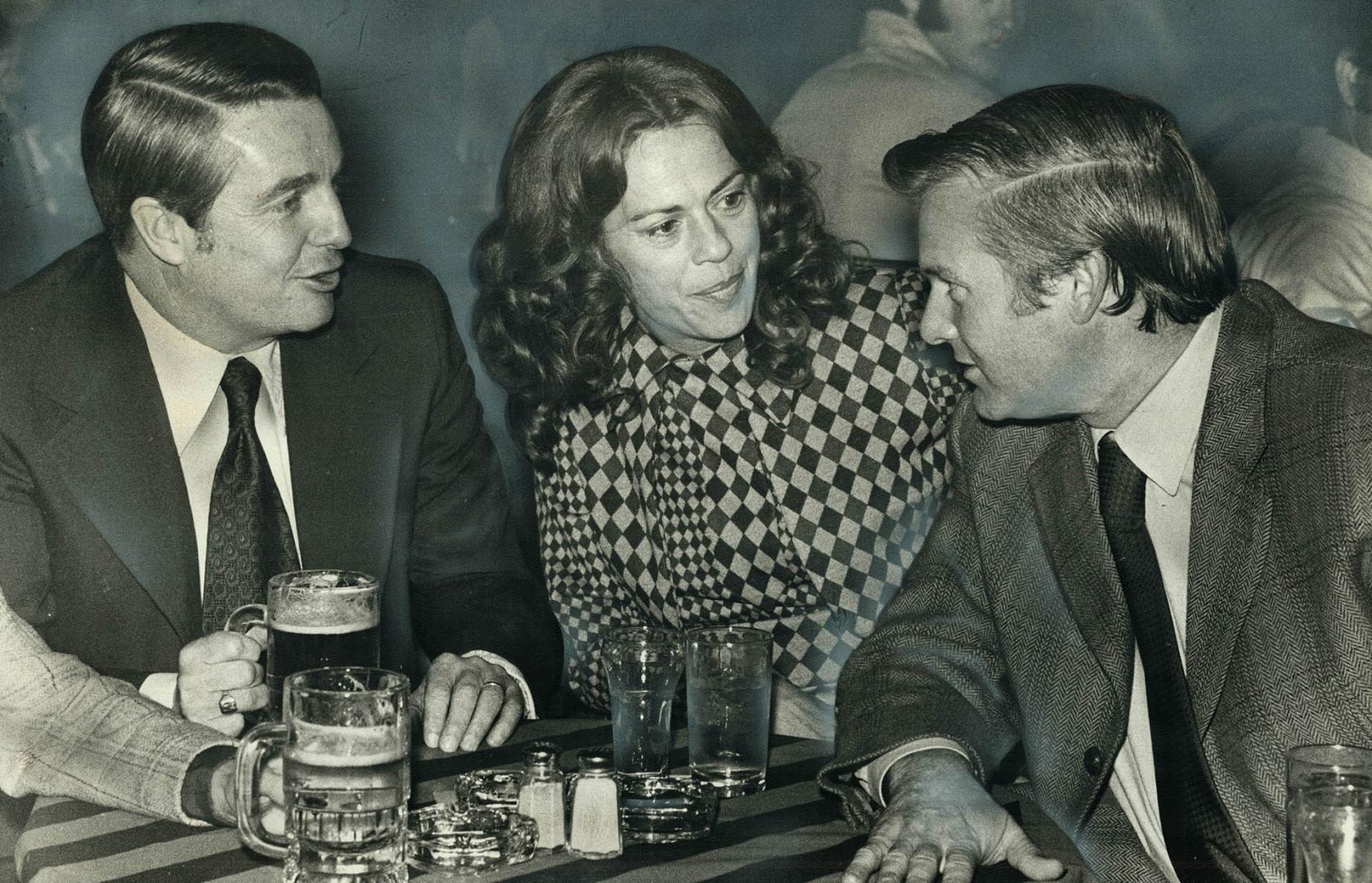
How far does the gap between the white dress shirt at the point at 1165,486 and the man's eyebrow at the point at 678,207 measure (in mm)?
712

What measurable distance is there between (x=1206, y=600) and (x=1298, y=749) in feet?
1.55

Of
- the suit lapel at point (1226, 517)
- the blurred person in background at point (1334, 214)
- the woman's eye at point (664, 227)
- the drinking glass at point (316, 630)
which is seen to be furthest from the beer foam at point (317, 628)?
the blurred person in background at point (1334, 214)

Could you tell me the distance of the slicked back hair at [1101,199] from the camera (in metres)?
1.96

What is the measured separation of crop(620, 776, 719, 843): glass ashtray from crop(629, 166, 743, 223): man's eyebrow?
3.27 feet

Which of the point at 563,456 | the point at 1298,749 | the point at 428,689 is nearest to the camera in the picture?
the point at 1298,749

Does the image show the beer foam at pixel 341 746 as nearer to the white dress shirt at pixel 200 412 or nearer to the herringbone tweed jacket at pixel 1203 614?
the herringbone tweed jacket at pixel 1203 614

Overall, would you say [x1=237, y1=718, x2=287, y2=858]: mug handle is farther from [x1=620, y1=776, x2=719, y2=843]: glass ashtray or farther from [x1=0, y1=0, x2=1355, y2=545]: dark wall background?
[x1=0, y1=0, x2=1355, y2=545]: dark wall background

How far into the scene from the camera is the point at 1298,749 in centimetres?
145

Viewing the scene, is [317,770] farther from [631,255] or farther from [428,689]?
[631,255]

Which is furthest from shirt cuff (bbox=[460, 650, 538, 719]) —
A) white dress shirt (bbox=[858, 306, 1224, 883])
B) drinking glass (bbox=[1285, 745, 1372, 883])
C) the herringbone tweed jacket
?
drinking glass (bbox=[1285, 745, 1372, 883])

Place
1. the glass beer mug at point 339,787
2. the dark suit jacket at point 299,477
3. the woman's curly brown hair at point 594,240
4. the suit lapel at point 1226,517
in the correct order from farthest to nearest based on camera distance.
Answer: the woman's curly brown hair at point 594,240 → the dark suit jacket at point 299,477 → the suit lapel at point 1226,517 → the glass beer mug at point 339,787

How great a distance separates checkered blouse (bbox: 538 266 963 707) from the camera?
96.1 inches

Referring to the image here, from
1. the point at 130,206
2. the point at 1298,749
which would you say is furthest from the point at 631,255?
the point at 1298,749

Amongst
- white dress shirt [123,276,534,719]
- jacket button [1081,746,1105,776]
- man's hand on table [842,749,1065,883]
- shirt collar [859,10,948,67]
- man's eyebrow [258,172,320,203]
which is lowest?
jacket button [1081,746,1105,776]
